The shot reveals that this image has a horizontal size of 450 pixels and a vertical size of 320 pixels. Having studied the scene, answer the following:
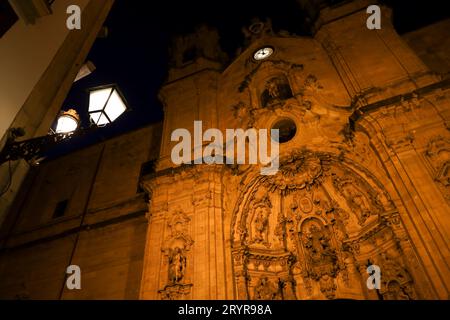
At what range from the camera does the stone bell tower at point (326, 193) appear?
8164 mm

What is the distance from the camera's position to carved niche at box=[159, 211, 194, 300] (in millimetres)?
8734

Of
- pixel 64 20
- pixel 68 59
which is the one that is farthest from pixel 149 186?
pixel 64 20

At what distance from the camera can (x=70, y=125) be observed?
597 cm

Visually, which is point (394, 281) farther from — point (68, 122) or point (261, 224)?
point (68, 122)

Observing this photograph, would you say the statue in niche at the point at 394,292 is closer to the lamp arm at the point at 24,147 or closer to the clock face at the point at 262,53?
the lamp arm at the point at 24,147

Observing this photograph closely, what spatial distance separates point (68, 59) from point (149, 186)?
555 cm

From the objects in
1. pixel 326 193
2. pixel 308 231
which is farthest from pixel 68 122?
pixel 326 193

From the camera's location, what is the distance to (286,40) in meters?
15.0

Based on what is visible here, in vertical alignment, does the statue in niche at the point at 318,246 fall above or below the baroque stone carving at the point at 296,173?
below

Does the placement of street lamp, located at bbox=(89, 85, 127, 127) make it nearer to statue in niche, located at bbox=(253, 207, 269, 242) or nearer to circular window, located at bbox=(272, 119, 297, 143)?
statue in niche, located at bbox=(253, 207, 269, 242)

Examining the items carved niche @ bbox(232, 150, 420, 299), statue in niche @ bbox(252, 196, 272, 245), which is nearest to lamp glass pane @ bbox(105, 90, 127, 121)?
carved niche @ bbox(232, 150, 420, 299)

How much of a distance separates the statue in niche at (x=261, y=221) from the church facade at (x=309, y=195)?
0.04 meters

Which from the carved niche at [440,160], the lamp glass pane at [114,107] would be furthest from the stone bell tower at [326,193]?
the lamp glass pane at [114,107]
